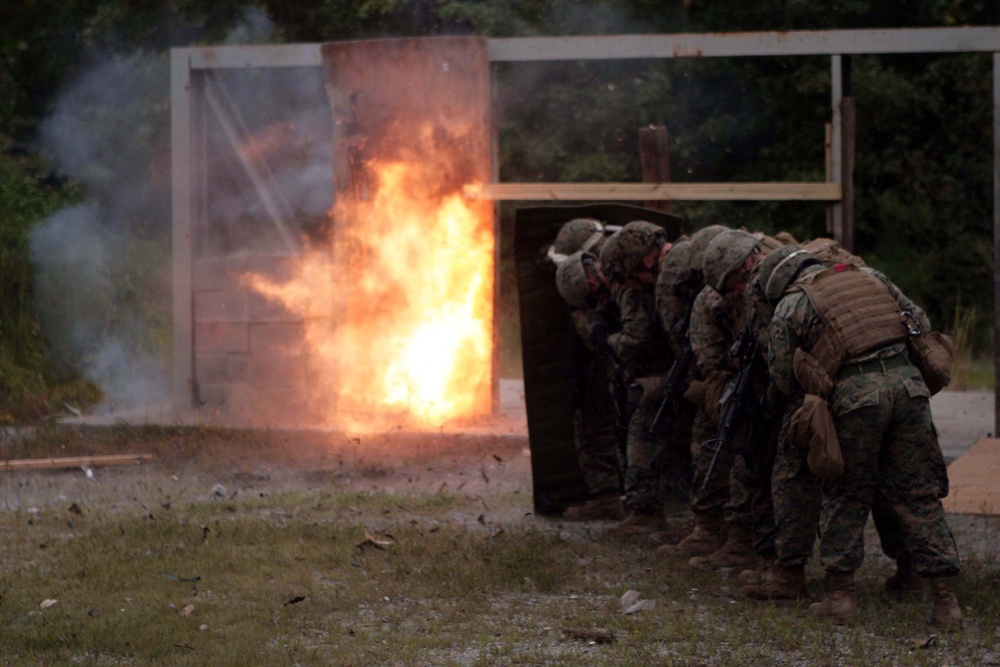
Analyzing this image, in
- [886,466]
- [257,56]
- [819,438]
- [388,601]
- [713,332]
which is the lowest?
[388,601]

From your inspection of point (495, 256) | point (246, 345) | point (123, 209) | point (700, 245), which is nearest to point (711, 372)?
point (700, 245)

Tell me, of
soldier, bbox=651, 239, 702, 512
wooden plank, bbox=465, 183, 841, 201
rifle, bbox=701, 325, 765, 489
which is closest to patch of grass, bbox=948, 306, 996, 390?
wooden plank, bbox=465, 183, 841, 201

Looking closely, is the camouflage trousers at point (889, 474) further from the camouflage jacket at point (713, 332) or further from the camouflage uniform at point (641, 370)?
the camouflage uniform at point (641, 370)

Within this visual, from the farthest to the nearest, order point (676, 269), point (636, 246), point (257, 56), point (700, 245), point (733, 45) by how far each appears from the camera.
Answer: point (257, 56) < point (733, 45) < point (636, 246) < point (676, 269) < point (700, 245)

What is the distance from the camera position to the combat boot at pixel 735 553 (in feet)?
21.9

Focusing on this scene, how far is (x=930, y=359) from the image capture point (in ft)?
18.7

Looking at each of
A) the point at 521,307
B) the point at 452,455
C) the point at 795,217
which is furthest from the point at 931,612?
the point at 795,217

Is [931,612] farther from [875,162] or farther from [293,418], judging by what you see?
[875,162]


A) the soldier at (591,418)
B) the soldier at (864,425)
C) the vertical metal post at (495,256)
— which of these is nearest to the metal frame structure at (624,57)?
the vertical metal post at (495,256)

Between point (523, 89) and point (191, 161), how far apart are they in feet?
23.5

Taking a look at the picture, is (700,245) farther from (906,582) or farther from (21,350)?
(21,350)

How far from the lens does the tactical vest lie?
5.56 meters

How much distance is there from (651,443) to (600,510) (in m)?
0.91

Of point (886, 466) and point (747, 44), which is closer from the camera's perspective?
point (886, 466)
